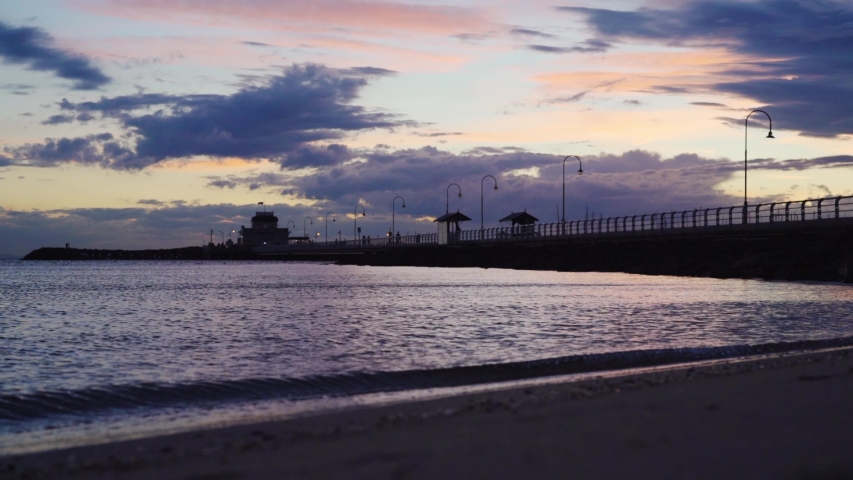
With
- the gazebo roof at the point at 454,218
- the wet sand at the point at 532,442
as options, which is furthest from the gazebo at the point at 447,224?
the wet sand at the point at 532,442

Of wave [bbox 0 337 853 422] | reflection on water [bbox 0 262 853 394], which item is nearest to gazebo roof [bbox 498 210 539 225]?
reflection on water [bbox 0 262 853 394]

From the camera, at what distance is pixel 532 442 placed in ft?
20.1

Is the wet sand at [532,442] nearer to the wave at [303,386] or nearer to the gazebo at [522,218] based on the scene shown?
the wave at [303,386]

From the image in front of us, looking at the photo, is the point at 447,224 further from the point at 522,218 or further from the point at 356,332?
the point at 356,332

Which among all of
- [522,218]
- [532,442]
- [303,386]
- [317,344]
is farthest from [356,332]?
[522,218]

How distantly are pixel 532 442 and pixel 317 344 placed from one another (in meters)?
10.8

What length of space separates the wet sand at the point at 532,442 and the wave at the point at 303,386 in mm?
2385

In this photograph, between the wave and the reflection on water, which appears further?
the reflection on water

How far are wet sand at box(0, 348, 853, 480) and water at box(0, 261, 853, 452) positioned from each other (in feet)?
6.90

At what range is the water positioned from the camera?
1021cm

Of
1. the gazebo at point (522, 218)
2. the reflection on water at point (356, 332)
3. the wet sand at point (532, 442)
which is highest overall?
the gazebo at point (522, 218)

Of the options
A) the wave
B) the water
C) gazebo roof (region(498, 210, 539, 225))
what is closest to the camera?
the wave

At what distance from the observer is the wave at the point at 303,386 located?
9719 millimetres

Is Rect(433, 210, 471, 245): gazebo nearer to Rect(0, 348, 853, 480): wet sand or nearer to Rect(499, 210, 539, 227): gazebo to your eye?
Rect(499, 210, 539, 227): gazebo
